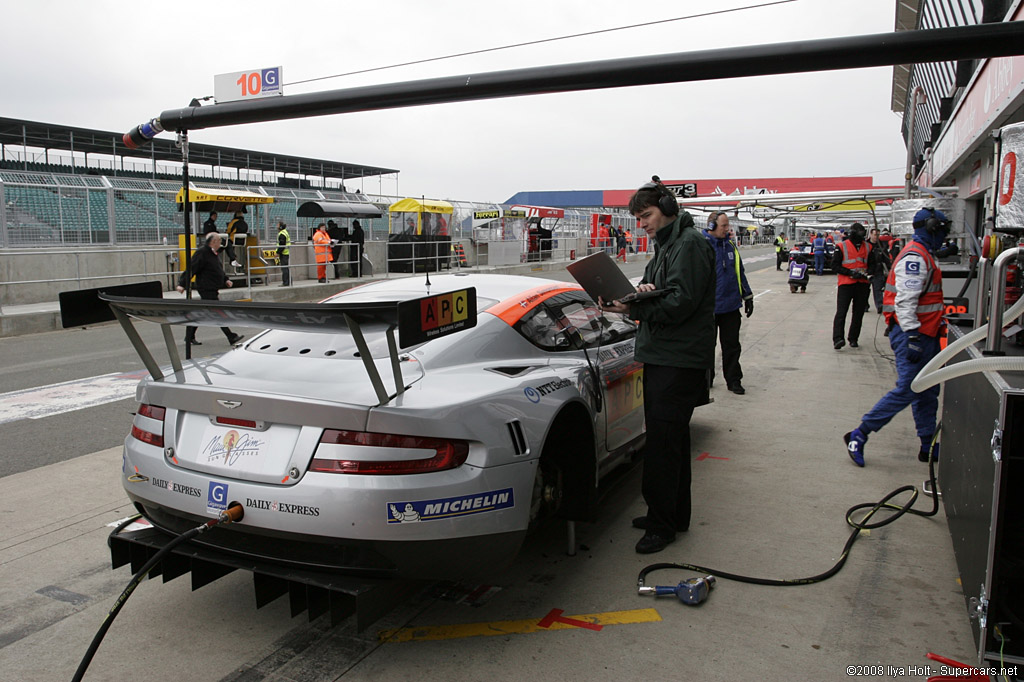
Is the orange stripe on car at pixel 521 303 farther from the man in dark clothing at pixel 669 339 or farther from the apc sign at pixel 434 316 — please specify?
the apc sign at pixel 434 316

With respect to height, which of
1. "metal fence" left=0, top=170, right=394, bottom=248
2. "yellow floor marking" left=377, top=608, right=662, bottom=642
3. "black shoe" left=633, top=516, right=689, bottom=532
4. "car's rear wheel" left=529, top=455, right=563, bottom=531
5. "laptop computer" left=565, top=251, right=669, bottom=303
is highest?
"metal fence" left=0, top=170, right=394, bottom=248

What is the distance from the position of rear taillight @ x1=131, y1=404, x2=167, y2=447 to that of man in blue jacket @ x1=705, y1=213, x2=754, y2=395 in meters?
5.86

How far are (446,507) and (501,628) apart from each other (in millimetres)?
787

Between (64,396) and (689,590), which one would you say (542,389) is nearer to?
(689,590)

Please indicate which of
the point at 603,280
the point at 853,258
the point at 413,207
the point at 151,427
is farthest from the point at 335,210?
the point at 151,427

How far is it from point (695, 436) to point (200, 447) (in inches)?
169

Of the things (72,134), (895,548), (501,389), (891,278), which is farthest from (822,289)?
(72,134)

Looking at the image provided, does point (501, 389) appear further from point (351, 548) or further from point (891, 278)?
point (891, 278)

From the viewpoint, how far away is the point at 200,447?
299 cm

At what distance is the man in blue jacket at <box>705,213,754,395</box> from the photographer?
25.5 ft

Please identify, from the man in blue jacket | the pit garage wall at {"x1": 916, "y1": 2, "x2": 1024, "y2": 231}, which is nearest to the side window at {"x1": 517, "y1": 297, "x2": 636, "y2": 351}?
the pit garage wall at {"x1": 916, "y1": 2, "x2": 1024, "y2": 231}

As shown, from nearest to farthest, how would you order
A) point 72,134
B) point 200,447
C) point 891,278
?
1. point 200,447
2. point 891,278
3. point 72,134

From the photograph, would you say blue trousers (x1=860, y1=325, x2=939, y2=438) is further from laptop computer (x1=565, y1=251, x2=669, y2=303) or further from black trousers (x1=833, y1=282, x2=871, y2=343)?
black trousers (x1=833, y1=282, x2=871, y2=343)

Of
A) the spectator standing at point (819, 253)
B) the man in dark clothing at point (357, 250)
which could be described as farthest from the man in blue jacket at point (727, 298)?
the spectator standing at point (819, 253)
